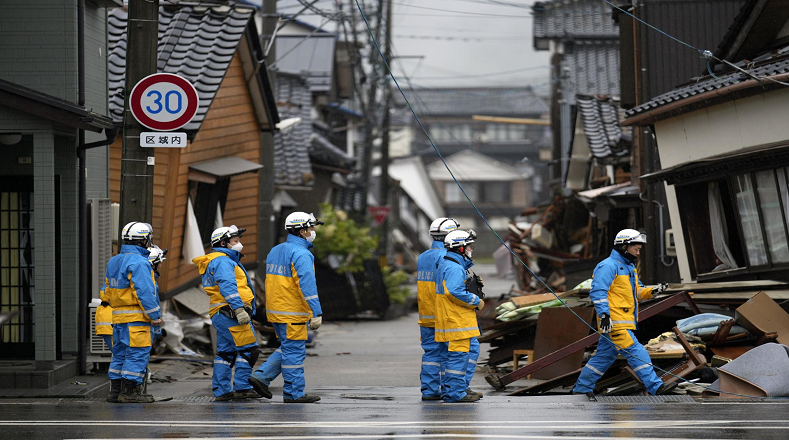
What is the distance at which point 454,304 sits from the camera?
10.2 meters

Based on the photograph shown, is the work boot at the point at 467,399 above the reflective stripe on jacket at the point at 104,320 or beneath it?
beneath

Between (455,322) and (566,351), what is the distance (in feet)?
5.42

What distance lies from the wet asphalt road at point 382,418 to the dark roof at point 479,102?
182ft

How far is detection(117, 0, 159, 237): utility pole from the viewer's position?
1035 centimetres

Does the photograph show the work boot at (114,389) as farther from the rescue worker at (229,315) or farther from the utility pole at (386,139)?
the utility pole at (386,139)

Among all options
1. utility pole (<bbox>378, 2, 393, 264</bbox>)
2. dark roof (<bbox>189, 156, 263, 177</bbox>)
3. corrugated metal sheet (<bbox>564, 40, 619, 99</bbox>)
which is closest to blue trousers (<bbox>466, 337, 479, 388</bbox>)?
dark roof (<bbox>189, 156, 263, 177</bbox>)

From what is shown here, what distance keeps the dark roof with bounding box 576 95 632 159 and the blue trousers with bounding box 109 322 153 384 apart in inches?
606

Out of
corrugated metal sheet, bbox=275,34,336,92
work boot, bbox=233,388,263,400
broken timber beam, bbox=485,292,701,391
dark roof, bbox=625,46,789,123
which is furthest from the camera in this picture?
corrugated metal sheet, bbox=275,34,336,92

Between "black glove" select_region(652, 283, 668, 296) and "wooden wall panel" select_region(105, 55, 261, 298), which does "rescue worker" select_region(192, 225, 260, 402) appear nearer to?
"black glove" select_region(652, 283, 668, 296)

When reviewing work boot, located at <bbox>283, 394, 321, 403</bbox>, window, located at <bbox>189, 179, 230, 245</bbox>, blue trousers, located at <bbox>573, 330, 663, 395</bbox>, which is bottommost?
work boot, located at <bbox>283, 394, 321, 403</bbox>

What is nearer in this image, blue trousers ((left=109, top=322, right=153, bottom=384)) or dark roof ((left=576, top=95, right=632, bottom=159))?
blue trousers ((left=109, top=322, right=153, bottom=384))

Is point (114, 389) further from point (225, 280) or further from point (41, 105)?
point (41, 105)

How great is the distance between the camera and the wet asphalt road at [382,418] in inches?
297

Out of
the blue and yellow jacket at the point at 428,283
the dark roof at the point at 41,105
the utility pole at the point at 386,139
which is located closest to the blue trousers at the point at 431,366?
the blue and yellow jacket at the point at 428,283
